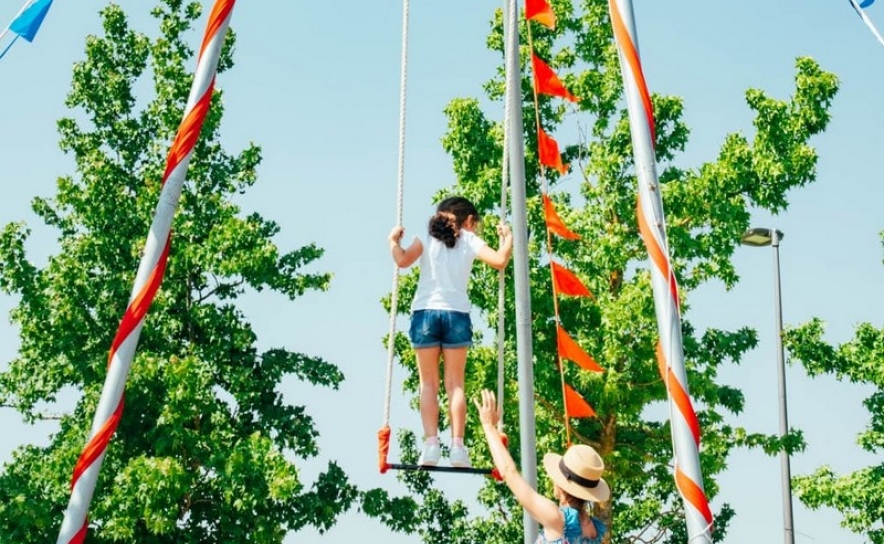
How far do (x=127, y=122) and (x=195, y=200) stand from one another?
1.73 m

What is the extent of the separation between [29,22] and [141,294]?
1.78m

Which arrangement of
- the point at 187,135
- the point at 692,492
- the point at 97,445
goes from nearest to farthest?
the point at 692,492 < the point at 97,445 < the point at 187,135

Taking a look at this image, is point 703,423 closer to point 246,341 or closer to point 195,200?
point 246,341

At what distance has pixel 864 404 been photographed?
21516mm

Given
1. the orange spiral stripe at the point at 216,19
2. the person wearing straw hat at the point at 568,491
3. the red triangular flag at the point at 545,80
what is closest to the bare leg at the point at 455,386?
the orange spiral stripe at the point at 216,19

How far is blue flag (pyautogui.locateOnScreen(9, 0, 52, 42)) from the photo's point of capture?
7355 millimetres

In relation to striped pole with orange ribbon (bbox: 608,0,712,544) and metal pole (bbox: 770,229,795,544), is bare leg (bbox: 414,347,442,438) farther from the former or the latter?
metal pole (bbox: 770,229,795,544)

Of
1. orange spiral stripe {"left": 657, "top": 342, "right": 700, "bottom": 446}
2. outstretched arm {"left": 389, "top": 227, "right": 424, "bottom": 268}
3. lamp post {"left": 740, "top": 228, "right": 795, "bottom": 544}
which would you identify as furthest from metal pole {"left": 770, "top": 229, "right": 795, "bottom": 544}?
orange spiral stripe {"left": 657, "top": 342, "right": 700, "bottom": 446}

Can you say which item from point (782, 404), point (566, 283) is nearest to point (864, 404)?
point (782, 404)

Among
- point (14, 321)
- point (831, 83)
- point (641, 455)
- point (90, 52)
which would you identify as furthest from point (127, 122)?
point (831, 83)

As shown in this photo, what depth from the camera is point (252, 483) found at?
19.1m

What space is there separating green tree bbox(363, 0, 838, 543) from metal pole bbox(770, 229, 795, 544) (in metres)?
0.52

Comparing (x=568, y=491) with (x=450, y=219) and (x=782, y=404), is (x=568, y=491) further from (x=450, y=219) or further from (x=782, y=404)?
(x=782, y=404)

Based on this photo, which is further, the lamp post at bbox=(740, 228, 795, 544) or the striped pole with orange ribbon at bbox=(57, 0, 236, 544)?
the lamp post at bbox=(740, 228, 795, 544)
